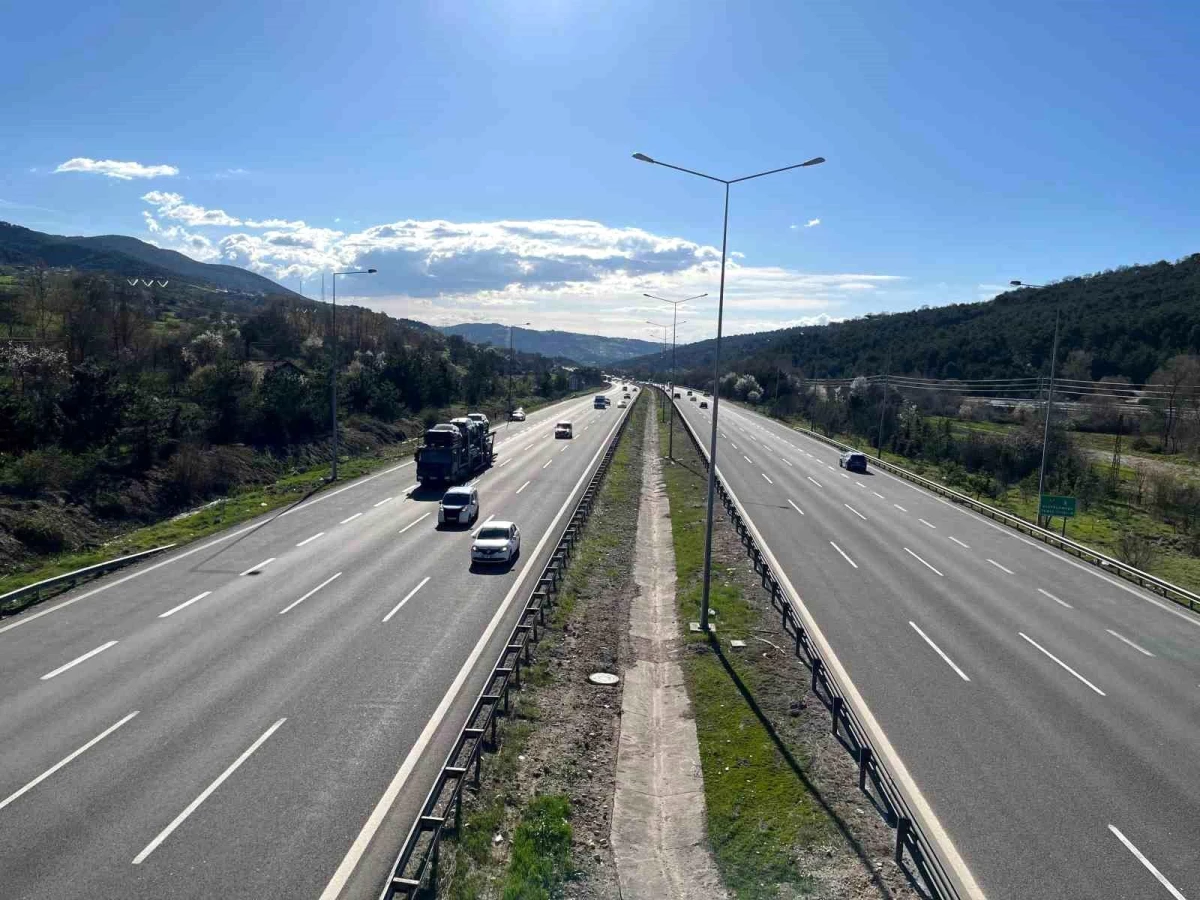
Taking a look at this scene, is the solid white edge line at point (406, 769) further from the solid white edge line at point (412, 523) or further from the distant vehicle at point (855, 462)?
the distant vehicle at point (855, 462)

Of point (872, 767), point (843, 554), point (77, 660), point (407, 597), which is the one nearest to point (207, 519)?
point (407, 597)

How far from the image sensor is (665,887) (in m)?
10.8

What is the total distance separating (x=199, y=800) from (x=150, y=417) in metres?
34.6

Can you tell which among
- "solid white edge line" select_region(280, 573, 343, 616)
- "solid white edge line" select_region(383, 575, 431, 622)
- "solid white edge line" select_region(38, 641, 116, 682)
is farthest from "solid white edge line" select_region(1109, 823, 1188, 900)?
"solid white edge line" select_region(38, 641, 116, 682)

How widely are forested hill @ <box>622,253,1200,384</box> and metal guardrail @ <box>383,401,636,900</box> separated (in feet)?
226

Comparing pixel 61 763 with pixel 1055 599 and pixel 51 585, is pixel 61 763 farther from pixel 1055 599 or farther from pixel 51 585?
pixel 1055 599

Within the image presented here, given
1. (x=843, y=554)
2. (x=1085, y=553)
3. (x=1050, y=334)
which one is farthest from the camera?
(x=1050, y=334)

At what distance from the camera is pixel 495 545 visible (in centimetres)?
2644

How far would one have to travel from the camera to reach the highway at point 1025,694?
11258mm

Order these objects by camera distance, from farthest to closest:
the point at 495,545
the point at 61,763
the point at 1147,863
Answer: the point at 495,545 → the point at 61,763 → the point at 1147,863

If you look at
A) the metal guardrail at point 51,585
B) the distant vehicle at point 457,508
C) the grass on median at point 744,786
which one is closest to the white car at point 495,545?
the distant vehicle at point 457,508

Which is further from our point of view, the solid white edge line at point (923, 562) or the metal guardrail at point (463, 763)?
the solid white edge line at point (923, 562)

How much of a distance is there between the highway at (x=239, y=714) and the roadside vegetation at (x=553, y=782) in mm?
1082

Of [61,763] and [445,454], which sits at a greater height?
[445,454]
